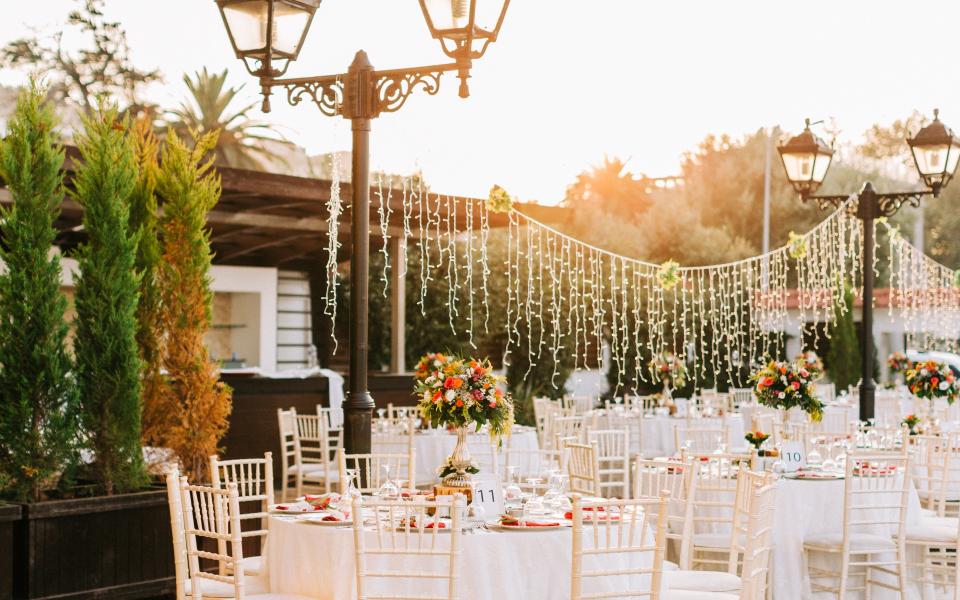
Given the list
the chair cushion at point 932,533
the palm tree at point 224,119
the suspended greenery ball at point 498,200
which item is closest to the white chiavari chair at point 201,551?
the chair cushion at point 932,533

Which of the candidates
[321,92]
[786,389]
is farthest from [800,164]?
[321,92]

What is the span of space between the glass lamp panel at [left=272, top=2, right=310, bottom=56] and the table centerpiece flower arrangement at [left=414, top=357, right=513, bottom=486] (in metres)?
1.76

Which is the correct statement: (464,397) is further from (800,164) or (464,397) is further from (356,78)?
(800,164)

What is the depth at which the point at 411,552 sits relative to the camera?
4.37 m

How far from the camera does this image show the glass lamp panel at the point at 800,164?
9469 mm

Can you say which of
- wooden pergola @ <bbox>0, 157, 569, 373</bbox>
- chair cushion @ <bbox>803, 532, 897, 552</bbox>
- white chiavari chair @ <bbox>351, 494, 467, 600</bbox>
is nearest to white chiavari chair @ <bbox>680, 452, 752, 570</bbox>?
chair cushion @ <bbox>803, 532, 897, 552</bbox>

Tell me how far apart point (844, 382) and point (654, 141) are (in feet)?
41.2

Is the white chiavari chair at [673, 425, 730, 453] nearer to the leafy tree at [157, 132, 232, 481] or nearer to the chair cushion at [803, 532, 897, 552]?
the chair cushion at [803, 532, 897, 552]

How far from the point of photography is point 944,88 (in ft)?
69.2

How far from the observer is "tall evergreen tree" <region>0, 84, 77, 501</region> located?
6.20 metres

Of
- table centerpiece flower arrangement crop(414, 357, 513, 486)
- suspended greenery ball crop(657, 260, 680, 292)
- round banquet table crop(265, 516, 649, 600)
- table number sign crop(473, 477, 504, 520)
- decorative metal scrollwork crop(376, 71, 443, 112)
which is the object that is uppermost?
decorative metal scrollwork crop(376, 71, 443, 112)

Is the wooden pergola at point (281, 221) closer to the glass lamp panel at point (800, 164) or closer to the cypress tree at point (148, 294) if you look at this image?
the cypress tree at point (148, 294)

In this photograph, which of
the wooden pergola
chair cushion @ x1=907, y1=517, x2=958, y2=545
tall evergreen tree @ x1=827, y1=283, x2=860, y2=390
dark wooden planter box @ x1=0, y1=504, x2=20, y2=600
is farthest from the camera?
tall evergreen tree @ x1=827, y1=283, x2=860, y2=390

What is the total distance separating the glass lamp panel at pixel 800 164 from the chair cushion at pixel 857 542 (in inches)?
144
